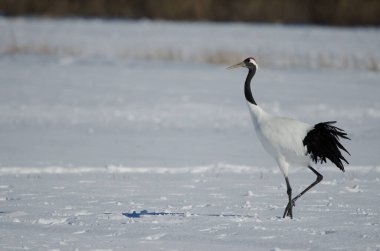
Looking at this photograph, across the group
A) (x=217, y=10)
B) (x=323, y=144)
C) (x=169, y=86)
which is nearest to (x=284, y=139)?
(x=323, y=144)

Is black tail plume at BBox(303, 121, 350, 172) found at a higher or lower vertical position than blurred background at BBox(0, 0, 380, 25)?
lower

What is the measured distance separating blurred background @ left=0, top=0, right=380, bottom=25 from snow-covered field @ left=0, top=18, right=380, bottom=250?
1352 centimetres

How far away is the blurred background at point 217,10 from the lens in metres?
42.1

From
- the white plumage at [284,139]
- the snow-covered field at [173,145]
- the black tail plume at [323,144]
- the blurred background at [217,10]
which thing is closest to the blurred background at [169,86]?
the snow-covered field at [173,145]

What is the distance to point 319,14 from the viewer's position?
43.4 m

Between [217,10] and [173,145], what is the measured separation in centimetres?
3456

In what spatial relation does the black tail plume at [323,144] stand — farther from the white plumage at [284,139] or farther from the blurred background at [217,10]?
the blurred background at [217,10]

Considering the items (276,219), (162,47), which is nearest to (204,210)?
(276,219)

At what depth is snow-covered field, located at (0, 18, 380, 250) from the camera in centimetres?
632

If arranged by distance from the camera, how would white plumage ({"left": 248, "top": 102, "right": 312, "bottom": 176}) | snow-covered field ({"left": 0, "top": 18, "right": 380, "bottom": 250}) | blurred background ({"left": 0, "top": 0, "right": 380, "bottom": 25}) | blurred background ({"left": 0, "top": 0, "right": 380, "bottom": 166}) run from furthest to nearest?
1. blurred background ({"left": 0, "top": 0, "right": 380, "bottom": 25})
2. blurred background ({"left": 0, "top": 0, "right": 380, "bottom": 166})
3. white plumage ({"left": 248, "top": 102, "right": 312, "bottom": 176})
4. snow-covered field ({"left": 0, "top": 18, "right": 380, "bottom": 250})

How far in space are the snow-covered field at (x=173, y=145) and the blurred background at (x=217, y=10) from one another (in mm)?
13520

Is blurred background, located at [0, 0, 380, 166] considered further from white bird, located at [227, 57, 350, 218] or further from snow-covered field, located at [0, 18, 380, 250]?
white bird, located at [227, 57, 350, 218]

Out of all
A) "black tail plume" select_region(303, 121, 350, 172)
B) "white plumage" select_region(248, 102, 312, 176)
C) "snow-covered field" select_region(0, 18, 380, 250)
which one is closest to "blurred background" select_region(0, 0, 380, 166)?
"snow-covered field" select_region(0, 18, 380, 250)

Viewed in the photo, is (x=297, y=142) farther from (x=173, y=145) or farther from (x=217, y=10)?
(x=217, y=10)
